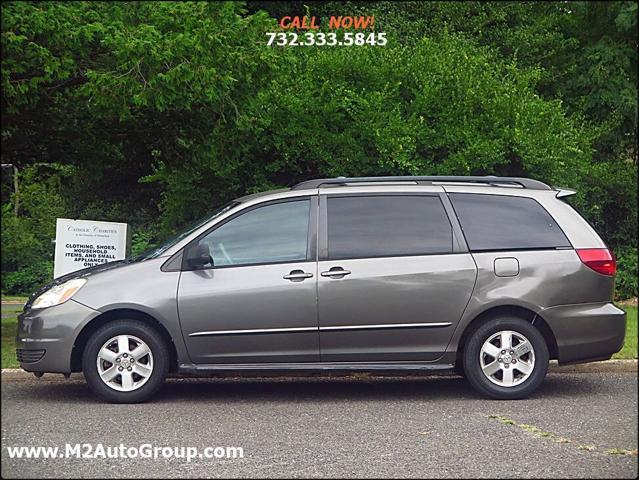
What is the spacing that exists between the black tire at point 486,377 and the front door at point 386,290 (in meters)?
0.24

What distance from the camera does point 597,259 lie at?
27.9 ft

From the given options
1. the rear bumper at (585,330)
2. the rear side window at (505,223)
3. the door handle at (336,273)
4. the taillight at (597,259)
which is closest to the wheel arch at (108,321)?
the door handle at (336,273)

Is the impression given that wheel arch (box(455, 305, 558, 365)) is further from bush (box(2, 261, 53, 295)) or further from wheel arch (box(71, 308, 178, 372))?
bush (box(2, 261, 53, 295))

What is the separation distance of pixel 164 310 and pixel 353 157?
5736 mm

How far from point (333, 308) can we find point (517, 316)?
1.60 metres

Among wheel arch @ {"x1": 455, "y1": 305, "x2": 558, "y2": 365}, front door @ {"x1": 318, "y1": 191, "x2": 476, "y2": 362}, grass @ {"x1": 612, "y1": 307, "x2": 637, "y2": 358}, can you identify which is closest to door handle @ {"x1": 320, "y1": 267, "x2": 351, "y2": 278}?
front door @ {"x1": 318, "y1": 191, "x2": 476, "y2": 362}

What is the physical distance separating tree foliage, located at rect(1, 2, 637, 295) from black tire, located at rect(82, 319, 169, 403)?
55.2 inches

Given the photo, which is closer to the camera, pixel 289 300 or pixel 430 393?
pixel 289 300

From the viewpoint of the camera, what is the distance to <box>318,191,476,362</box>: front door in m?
8.08

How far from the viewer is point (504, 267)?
8.33 metres

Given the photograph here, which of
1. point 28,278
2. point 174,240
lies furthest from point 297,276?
point 28,278

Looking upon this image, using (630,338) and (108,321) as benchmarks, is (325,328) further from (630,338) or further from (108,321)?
(630,338)

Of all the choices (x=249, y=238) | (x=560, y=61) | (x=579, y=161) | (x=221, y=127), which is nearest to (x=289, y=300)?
(x=249, y=238)

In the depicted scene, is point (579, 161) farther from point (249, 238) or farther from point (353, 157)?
point (249, 238)
